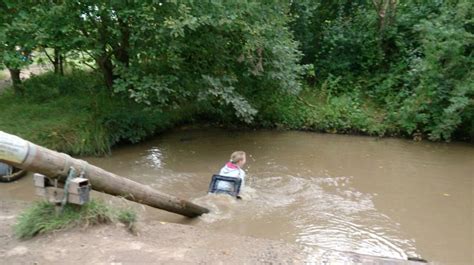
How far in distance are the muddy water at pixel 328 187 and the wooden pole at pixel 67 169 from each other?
84cm

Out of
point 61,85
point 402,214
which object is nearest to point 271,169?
point 402,214

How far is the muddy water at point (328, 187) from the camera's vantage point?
7.17 metres

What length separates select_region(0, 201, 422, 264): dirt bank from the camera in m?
5.11

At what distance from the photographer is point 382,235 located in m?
7.25

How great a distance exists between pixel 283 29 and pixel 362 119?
3.46 metres

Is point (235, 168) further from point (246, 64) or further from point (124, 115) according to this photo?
point (124, 115)

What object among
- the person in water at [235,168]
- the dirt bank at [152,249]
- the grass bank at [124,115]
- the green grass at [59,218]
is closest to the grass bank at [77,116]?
the grass bank at [124,115]

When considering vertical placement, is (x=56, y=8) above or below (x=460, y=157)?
above

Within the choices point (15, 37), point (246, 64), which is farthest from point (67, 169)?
point (246, 64)

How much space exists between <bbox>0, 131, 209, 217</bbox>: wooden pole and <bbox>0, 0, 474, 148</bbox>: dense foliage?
12.9 feet

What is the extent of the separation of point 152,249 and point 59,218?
3.83 ft

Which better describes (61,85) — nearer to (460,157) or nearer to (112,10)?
(112,10)

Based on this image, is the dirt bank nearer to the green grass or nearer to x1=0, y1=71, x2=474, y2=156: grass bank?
the green grass

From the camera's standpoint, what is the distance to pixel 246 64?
1184 centimetres
